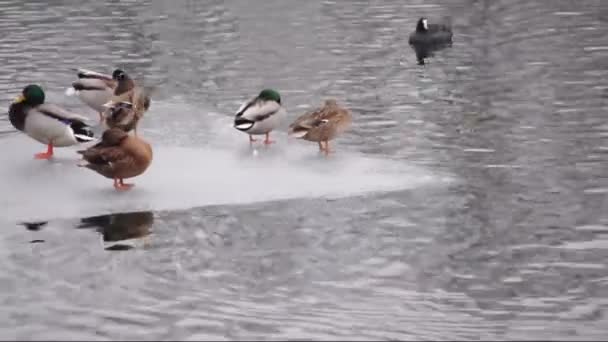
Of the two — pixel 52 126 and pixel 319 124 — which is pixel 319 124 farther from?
pixel 52 126

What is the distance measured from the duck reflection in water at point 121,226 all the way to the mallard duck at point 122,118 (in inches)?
133

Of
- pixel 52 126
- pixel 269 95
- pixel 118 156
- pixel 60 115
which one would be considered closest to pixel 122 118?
pixel 60 115

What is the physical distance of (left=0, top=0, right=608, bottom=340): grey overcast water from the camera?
10273 mm

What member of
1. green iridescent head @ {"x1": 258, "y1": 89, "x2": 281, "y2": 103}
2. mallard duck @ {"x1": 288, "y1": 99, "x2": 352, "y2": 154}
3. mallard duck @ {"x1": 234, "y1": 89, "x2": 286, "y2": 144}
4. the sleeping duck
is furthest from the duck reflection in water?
the sleeping duck

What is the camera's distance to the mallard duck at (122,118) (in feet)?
54.8

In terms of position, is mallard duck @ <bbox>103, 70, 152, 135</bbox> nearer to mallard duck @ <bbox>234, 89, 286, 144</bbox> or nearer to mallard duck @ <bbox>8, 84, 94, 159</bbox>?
mallard duck @ <bbox>8, 84, 94, 159</bbox>

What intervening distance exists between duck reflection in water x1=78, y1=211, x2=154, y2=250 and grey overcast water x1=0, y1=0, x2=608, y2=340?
0.04 meters

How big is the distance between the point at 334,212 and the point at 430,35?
1503 centimetres

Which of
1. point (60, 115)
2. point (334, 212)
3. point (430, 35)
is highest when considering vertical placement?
point (60, 115)

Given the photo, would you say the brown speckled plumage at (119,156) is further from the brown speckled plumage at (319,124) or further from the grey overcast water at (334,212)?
the brown speckled plumage at (319,124)

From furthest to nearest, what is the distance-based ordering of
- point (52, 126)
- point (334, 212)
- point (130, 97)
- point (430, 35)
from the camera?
point (430, 35)
point (130, 97)
point (52, 126)
point (334, 212)

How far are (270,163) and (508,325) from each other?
21.1ft

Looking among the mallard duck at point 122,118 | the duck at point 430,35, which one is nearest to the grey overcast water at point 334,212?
the mallard duck at point 122,118

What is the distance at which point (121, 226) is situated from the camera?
42.9ft
